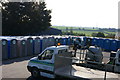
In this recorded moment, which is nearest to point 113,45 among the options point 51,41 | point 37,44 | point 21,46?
point 51,41

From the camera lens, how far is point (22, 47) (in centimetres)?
1572

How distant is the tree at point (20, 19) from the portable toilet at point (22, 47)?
17.8 metres

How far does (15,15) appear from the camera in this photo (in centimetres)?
3259

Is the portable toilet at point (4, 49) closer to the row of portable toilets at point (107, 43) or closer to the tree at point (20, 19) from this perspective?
the row of portable toilets at point (107, 43)

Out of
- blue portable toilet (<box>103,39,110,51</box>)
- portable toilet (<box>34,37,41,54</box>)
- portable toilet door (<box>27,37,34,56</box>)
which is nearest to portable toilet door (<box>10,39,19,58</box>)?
portable toilet door (<box>27,37,34,56</box>)

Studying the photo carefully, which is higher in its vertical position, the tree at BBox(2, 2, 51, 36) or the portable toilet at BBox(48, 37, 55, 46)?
the tree at BBox(2, 2, 51, 36)

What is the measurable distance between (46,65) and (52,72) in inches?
24.1

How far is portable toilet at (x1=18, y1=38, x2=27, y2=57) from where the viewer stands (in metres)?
15.5

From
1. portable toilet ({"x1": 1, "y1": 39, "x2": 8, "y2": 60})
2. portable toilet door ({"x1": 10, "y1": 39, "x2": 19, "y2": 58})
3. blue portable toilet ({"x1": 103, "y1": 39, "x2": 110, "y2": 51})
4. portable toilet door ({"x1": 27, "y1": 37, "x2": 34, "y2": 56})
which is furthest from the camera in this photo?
blue portable toilet ({"x1": 103, "y1": 39, "x2": 110, "y2": 51})

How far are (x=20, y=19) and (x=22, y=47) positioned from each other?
61.5ft

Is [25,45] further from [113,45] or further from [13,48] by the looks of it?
[113,45]

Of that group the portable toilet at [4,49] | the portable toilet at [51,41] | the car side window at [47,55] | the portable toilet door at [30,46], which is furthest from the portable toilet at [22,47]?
the car side window at [47,55]

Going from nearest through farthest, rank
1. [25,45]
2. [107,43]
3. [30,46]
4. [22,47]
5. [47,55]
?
[47,55]
[22,47]
[25,45]
[30,46]
[107,43]

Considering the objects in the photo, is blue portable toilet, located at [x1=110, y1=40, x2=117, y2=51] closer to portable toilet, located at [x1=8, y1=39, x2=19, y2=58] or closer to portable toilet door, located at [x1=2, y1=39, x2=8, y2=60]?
portable toilet, located at [x1=8, y1=39, x2=19, y2=58]
